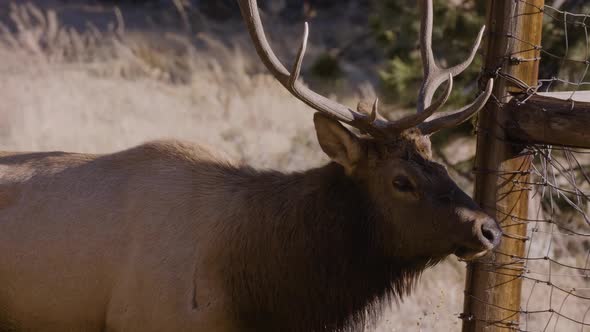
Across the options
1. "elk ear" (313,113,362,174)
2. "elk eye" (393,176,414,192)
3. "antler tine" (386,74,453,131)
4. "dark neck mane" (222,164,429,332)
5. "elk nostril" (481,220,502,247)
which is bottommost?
"dark neck mane" (222,164,429,332)

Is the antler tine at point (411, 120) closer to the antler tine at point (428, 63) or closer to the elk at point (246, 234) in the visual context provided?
the elk at point (246, 234)

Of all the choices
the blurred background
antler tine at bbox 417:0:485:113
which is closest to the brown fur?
antler tine at bbox 417:0:485:113

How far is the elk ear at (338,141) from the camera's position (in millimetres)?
3736

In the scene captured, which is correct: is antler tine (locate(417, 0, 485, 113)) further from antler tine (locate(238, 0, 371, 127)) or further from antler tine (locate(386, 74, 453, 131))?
antler tine (locate(238, 0, 371, 127))

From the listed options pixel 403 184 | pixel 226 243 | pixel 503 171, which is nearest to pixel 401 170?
pixel 403 184

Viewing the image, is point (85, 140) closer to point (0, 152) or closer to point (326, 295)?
point (0, 152)

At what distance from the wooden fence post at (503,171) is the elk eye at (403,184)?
383mm

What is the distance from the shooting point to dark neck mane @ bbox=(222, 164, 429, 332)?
152 inches

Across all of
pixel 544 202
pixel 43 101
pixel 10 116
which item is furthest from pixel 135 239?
pixel 43 101

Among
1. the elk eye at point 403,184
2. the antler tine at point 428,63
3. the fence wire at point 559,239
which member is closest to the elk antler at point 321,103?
the elk eye at point 403,184

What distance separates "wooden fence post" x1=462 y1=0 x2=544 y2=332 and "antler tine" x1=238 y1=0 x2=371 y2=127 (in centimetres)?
60

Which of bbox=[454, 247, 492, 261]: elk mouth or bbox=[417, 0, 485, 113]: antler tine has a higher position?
bbox=[417, 0, 485, 113]: antler tine

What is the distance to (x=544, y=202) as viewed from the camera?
7207 mm

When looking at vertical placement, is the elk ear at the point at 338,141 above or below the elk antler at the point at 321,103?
below
